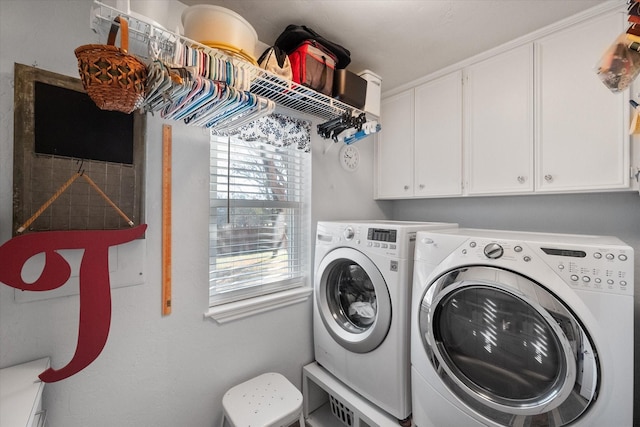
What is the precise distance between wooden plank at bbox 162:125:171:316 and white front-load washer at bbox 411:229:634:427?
124 cm

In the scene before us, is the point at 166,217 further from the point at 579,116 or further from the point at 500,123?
the point at 579,116

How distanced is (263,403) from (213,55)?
1670 millimetres

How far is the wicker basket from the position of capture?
0.74 metres

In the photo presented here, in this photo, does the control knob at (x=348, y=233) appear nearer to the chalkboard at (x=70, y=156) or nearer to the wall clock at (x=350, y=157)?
the wall clock at (x=350, y=157)

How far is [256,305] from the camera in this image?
5.21ft

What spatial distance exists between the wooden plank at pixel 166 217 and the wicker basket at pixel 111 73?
17.0 inches

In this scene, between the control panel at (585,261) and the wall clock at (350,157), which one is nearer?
the control panel at (585,261)

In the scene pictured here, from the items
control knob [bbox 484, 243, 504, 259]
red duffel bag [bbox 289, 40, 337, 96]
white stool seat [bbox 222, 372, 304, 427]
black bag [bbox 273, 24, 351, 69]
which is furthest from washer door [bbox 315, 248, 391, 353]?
black bag [bbox 273, 24, 351, 69]

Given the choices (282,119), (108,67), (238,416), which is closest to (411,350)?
(238,416)

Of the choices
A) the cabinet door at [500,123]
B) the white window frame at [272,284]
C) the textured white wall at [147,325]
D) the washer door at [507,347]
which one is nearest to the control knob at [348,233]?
the white window frame at [272,284]

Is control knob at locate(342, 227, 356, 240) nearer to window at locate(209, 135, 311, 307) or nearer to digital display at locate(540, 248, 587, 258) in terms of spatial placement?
window at locate(209, 135, 311, 307)

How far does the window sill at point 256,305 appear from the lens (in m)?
1.45

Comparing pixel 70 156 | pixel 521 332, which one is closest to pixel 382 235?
pixel 521 332

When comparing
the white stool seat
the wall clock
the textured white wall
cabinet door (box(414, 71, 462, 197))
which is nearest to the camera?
the textured white wall
